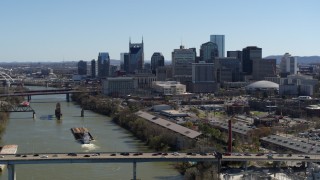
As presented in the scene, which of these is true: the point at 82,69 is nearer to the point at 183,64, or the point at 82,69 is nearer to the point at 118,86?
the point at 183,64

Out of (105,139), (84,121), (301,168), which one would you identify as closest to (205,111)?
(84,121)

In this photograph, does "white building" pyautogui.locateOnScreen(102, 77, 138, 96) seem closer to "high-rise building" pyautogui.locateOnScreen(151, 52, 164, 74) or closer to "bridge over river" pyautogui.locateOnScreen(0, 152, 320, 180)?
"high-rise building" pyautogui.locateOnScreen(151, 52, 164, 74)

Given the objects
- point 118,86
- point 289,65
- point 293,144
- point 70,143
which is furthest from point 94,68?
point 293,144

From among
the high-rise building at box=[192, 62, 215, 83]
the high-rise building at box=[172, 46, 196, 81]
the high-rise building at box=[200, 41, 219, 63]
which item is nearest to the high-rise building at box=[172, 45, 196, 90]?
the high-rise building at box=[172, 46, 196, 81]

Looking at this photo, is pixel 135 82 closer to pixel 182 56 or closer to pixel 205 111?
pixel 182 56

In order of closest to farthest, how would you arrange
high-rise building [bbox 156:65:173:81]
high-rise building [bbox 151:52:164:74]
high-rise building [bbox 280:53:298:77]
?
high-rise building [bbox 156:65:173:81]
high-rise building [bbox 280:53:298:77]
high-rise building [bbox 151:52:164:74]

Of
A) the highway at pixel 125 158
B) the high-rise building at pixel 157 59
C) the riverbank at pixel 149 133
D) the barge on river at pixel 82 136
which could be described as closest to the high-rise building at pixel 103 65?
the high-rise building at pixel 157 59

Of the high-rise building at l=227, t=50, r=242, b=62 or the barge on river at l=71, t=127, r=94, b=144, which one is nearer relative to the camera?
the barge on river at l=71, t=127, r=94, b=144

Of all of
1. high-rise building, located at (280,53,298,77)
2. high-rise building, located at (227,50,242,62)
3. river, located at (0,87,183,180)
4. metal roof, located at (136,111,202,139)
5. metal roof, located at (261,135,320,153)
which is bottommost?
river, located at (0,87,183,180)
